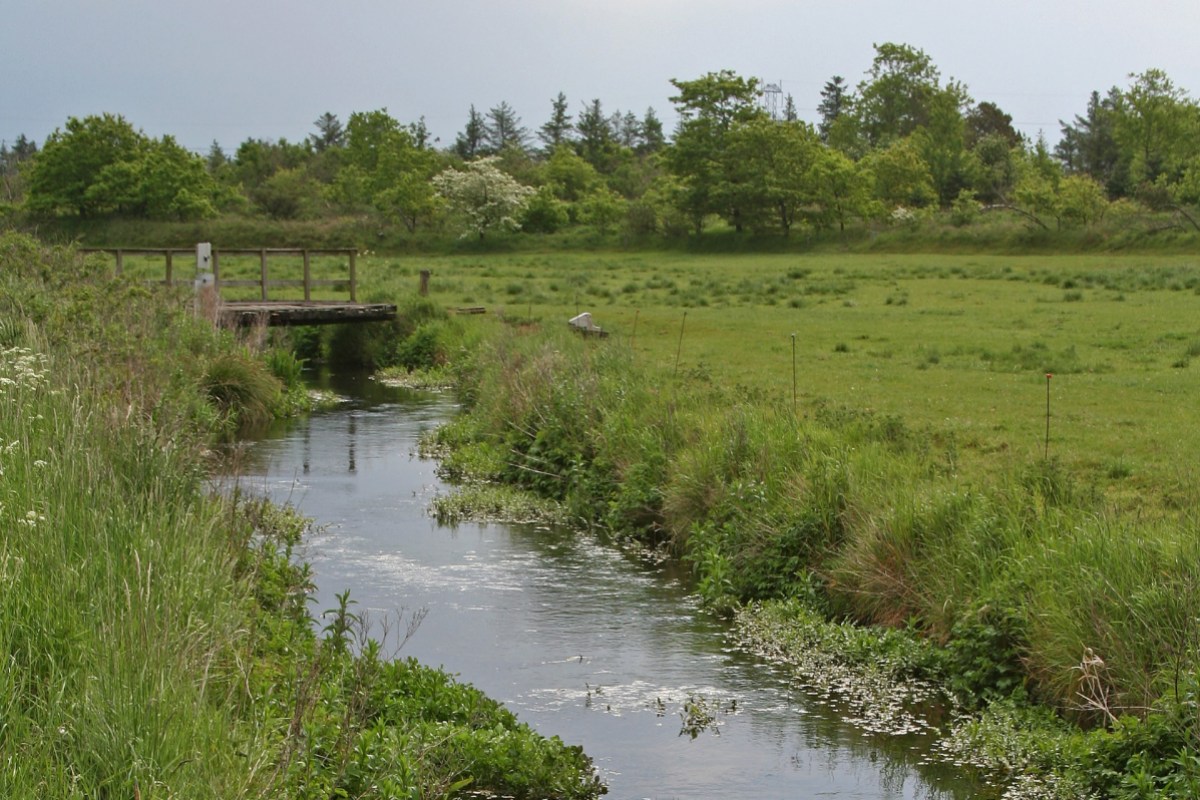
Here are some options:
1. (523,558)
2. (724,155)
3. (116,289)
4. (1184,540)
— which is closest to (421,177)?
(724,155)

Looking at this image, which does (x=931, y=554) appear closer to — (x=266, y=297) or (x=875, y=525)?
(x=875, y=525)

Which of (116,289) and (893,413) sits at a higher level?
(116,289)

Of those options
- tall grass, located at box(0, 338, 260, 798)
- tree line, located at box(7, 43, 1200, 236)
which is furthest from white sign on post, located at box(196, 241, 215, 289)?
tree line, located at box(7, 43, 1200, 236)

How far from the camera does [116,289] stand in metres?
21.3

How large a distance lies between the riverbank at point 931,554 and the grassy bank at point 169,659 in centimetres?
326

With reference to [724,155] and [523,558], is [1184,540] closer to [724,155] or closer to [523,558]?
[523,558]

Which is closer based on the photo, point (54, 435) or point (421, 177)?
point (54, 435)

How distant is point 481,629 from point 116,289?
11.8 metres

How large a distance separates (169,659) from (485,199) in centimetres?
7398

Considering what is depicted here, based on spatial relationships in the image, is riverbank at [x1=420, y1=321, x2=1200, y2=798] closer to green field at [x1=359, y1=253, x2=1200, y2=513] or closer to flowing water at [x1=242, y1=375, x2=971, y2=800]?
flowing water at [x1=242, y1=375, x2=971, y2=800]

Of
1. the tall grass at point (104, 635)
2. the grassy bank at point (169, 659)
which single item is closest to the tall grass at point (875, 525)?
the grassy bank at point (169, 659)

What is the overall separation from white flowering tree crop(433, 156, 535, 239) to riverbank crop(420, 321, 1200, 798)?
5928 centimetres

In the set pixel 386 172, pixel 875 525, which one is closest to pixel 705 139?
pixel 386 172

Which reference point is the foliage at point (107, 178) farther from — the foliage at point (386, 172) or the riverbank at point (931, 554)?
the riverbank at point (931, 554)
